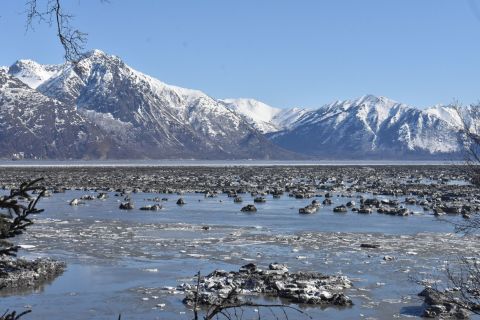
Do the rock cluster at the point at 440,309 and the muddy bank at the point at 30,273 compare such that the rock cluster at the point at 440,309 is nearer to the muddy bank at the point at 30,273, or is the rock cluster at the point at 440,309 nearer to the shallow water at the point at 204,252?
the shallow water at the point at 204,252

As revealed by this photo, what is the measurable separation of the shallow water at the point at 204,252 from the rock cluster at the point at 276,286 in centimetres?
54

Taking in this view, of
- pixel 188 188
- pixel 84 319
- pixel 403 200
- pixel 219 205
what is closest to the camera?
pixel 84 319

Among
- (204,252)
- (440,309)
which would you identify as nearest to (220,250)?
(204,252)

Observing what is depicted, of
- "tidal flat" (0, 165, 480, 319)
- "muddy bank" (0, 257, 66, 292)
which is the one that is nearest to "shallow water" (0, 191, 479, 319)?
"tidal flat" (0, 165, 480, 319)

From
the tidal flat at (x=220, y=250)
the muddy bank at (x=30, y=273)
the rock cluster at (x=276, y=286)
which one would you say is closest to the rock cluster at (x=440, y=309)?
the tidal flat at (x=220, y=250)

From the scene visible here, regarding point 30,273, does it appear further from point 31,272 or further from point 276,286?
point 276,286

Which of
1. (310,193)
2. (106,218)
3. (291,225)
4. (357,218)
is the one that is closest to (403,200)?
(310,193)

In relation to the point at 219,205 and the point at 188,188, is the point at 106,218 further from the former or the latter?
the point at 188,188

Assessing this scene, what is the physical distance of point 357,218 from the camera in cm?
4053

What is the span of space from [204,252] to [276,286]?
7357 millimetres

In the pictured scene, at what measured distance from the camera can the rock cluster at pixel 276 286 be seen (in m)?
18.3

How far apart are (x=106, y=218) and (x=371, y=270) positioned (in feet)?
65.7

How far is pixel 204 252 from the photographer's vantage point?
26.3 m

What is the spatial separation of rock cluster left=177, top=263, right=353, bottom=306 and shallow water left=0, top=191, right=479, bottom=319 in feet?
1.77
